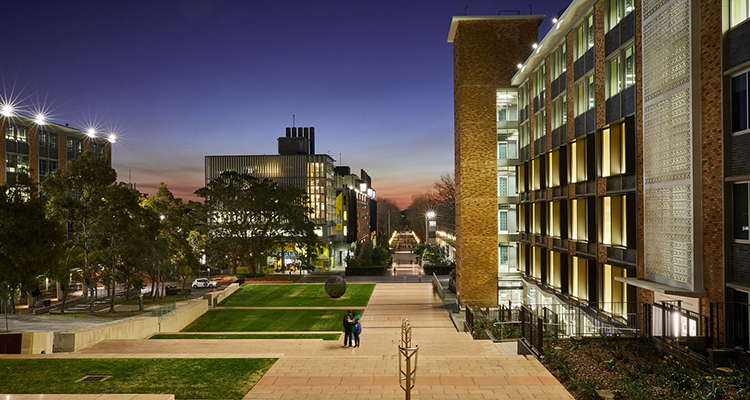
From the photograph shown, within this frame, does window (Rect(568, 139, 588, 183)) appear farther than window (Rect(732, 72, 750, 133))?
Yes

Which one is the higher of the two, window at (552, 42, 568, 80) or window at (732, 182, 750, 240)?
window at (552, 42, 568, 80)

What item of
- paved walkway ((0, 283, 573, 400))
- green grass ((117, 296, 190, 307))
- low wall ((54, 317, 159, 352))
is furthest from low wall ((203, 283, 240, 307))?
paved walkway ((0, 283, 573, 400))

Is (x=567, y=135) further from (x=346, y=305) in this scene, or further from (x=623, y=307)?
(x=346, y=305)

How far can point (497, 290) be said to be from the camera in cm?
3253

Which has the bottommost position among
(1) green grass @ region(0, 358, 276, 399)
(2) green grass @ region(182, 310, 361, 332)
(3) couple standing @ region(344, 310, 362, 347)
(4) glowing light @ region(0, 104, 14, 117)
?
(2) green grass @ region(182, 310, 361, 332)

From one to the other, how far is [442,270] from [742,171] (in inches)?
1775

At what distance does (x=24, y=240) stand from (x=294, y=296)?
2122 cm

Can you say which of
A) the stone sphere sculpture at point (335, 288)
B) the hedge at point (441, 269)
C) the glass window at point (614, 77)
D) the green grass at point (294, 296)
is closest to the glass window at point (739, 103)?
the glass window at point (614, 77)

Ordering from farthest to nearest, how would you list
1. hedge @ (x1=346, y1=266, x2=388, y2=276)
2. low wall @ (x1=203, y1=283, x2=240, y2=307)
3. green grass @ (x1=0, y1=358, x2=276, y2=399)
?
1. hedge @ (x1=346, y1=266, x2=388, y2=276)
2. low wall @ (x1=203, y1=283, x2=240, y2=307)
3. green grass @ (x1=0, y1=358, x2=276, y2=399)

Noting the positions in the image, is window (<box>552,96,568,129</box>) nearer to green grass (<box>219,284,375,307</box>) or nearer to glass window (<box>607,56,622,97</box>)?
glass window (<box>607,56,622,97</box>)

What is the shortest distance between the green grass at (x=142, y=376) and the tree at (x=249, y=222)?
38.6 meters

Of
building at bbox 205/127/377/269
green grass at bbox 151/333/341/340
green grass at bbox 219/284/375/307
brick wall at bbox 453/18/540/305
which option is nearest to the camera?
green grass at bbox 151/333/341/340

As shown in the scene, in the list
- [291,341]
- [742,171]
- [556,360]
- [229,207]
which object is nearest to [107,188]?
[291,341]

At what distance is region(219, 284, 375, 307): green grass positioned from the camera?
3675 centimetres
